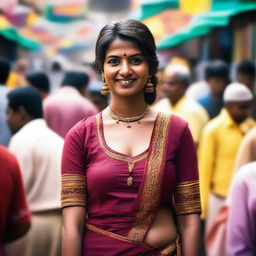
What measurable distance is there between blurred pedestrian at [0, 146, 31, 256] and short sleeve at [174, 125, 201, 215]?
3.05 ft

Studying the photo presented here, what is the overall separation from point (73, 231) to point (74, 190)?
0.19m

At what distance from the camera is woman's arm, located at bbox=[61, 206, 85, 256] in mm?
4047

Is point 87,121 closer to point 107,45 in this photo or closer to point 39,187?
point 107,45

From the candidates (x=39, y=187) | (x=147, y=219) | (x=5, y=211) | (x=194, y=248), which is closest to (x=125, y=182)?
(x=147, y=219)

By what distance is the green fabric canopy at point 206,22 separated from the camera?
13.7 metres

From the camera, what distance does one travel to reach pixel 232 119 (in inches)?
349

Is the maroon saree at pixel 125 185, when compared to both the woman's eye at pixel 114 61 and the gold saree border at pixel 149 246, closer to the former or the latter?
the gold saree border at pixel 149 246

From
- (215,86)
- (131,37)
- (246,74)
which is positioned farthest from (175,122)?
(246,74)

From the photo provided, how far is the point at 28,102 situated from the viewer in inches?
269

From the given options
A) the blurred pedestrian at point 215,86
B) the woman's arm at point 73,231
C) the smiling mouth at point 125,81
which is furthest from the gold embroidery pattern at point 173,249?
the blurred pedestrian at point 215,86

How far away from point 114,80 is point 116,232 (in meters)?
0.69

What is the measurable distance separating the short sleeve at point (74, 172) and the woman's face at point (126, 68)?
1.00ft

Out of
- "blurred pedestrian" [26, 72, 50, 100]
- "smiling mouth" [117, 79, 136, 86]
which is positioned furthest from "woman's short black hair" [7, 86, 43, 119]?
"blurred pedestrian" [26, 72, 50, 100]

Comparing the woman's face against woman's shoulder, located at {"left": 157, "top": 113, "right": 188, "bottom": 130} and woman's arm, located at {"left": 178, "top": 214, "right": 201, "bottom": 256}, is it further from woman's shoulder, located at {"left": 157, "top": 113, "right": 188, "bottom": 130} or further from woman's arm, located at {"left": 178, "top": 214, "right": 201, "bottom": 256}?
woman's arm, located at {"left": 178, "top": 214, "right": 201, "bottom": 256}
